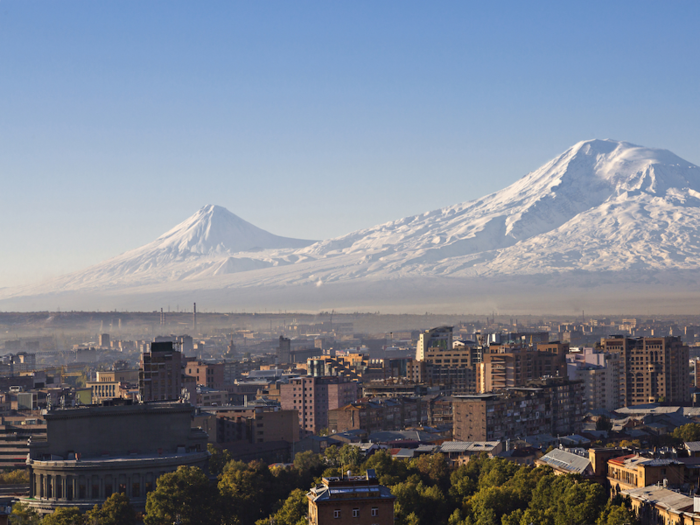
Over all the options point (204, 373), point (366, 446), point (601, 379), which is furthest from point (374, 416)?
point (204, 373)

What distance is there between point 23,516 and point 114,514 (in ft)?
16.9

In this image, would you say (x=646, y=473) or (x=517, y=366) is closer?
(x=646, y=473)

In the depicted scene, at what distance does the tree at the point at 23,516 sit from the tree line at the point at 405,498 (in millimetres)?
56

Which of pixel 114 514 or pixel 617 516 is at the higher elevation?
pixel 617 516

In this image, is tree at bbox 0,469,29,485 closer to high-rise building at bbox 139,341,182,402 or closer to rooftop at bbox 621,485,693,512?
high-rise building at bbox 139,341,182,402

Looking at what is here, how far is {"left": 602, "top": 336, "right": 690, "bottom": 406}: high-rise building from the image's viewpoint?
510 ft

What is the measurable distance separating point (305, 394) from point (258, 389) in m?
36.5

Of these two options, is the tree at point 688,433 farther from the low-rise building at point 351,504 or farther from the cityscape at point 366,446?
the low-rise building at point 351,504

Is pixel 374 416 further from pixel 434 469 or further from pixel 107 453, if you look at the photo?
pixel 434 469

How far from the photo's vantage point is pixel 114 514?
67.8 metres

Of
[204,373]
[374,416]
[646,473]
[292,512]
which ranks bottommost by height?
[374,416]

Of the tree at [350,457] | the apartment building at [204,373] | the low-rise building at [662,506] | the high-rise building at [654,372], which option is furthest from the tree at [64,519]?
the apartment building at [204,373]

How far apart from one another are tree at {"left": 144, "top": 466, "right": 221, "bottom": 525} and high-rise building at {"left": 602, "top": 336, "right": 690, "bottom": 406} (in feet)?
309

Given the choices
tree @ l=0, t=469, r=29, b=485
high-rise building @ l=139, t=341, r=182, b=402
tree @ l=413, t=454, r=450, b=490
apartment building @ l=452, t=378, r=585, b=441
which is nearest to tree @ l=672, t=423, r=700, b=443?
apartment building @ l=452, t=378, r=585, b=441
